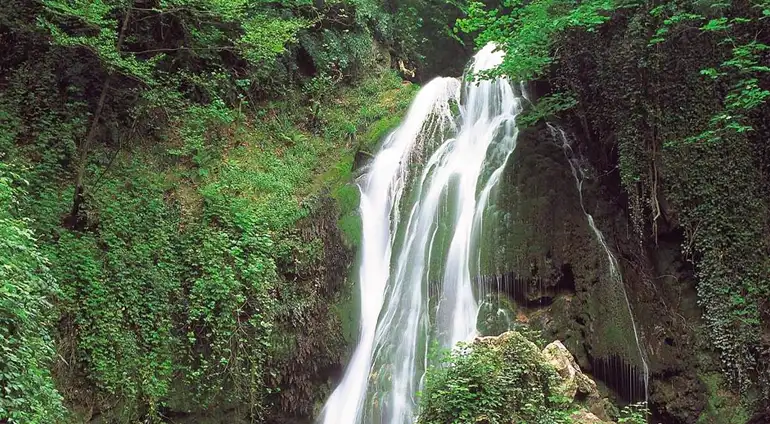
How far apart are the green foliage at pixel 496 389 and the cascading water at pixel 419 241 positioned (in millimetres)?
2141

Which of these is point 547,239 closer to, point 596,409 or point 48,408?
point 596,409

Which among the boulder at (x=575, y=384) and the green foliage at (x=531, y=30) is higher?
the green foliage at (x=531, y=30)

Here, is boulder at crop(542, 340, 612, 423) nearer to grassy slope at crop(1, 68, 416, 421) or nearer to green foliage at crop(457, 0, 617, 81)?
grassy slope at crop(1, 68, 416, 421)

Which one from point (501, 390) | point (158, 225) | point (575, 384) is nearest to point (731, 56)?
point (575, 384)

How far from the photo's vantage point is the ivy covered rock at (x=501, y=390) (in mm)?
5520

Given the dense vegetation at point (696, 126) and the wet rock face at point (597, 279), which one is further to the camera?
the wet rock face at point (597, 279)

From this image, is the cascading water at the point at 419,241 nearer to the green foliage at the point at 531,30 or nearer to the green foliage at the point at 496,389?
the green foliage at the point at 531,30

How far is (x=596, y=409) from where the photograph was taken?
263 inches

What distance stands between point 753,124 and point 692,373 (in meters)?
3.87

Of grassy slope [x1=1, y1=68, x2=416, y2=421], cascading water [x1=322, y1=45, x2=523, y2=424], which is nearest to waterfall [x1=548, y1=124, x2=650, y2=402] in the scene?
cascading water [x1=322, y1=45, x2=523, y2=424]

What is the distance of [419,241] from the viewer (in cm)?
971

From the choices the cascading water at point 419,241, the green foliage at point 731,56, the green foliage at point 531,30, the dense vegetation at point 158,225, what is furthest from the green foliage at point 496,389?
the green foliage at point 531,30

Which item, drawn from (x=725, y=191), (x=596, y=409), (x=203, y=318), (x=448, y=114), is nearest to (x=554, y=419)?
(x=596, y=409)

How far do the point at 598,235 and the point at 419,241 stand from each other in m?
3.12
